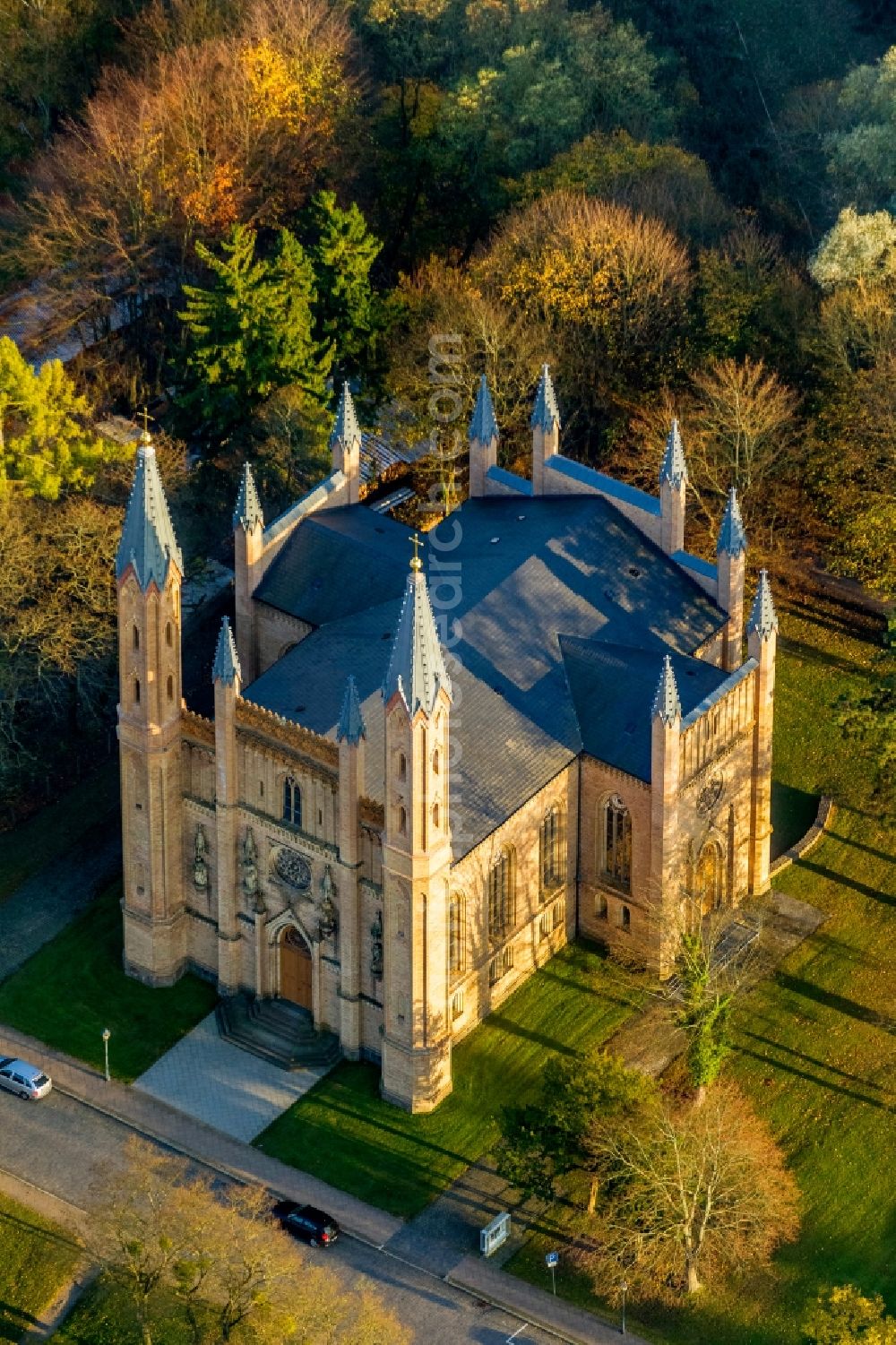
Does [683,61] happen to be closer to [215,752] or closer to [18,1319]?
[215,752]

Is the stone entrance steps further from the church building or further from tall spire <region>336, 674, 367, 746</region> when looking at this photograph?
tall spire <region>336, 674, 367, 746</region>

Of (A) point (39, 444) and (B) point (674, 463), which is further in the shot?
(A) point (39, 444)

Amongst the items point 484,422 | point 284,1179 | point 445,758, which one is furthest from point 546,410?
point 284,1179

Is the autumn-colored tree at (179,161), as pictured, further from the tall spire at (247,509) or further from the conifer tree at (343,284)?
the tall spire at (247,509)

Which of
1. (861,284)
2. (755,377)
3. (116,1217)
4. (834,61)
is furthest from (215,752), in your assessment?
(834,61)

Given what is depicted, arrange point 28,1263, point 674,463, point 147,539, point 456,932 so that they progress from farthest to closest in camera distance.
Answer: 1. point 674,463
2. point 456,932
3. point 147,539
4. point 28,1263

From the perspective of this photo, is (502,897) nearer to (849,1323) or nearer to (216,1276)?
(216,1276)

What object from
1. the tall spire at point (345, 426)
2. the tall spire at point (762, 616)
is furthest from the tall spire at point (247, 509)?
the tall spire at point (762, 616)

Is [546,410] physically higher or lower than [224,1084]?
higher

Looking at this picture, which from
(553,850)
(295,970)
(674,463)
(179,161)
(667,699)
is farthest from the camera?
(179,161)
